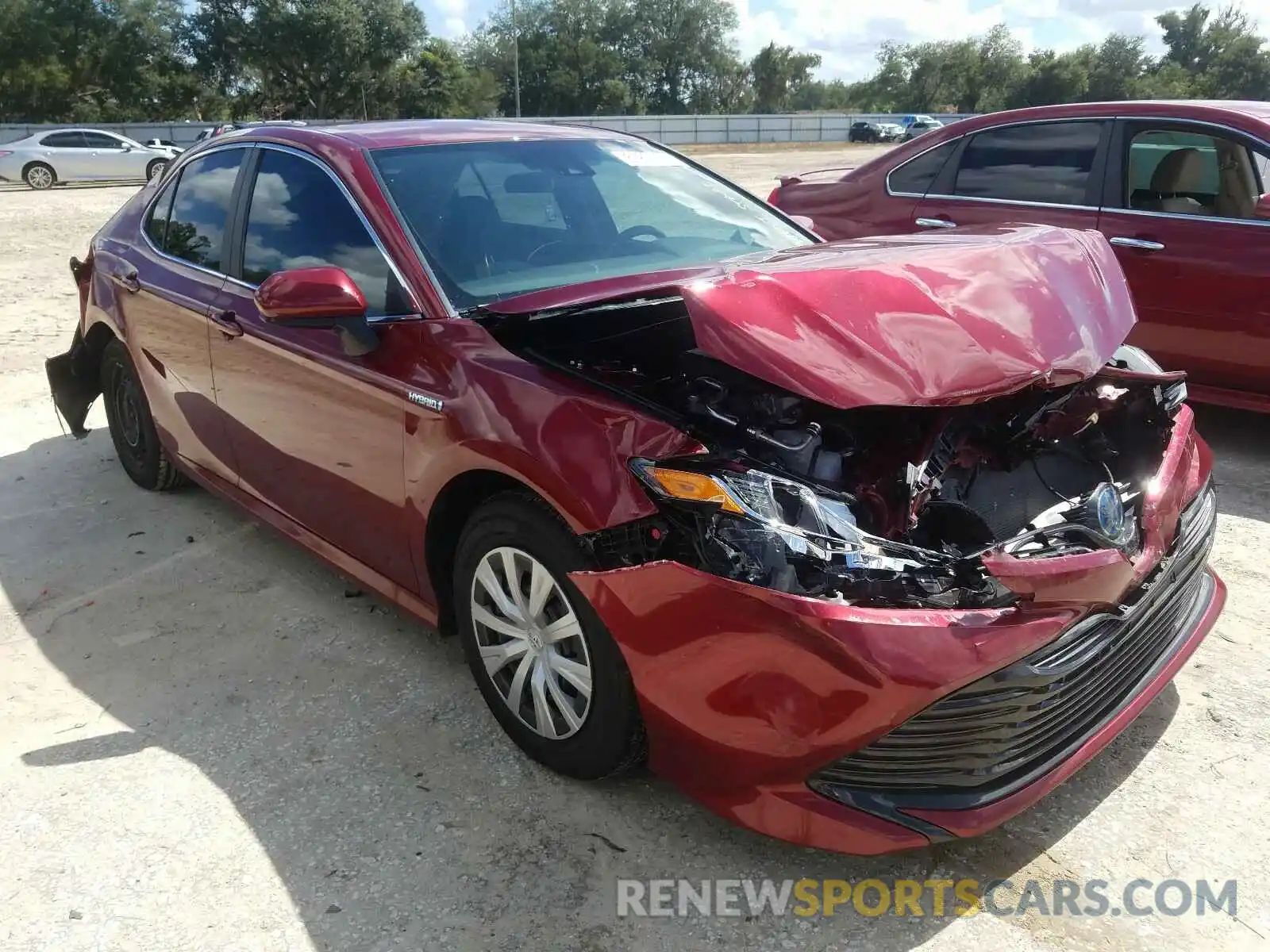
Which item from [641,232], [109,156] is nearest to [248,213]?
[641,232]

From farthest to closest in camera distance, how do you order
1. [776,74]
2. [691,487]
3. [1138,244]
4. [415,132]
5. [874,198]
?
[776,74]
[874,198]
[1138,244]
[415,132]
[691,487]

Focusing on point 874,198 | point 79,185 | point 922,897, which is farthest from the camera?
point 79,185

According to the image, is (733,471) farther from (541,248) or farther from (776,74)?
(776,74)

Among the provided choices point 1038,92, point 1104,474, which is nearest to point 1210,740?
point 1104,474

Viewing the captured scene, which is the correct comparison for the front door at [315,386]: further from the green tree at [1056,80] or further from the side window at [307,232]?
the green tree at [1056,80]

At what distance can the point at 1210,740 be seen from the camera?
275 cm

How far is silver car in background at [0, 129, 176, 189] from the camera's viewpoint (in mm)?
22344

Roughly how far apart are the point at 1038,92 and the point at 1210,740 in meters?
79.6

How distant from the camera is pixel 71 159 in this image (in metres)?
22.7

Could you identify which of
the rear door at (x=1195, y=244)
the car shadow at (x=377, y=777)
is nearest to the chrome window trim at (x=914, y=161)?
the rear door at (x=1195, y=244)

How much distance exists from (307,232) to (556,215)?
0.82 metres

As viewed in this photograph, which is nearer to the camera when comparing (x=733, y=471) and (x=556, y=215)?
(x=733, y=471)

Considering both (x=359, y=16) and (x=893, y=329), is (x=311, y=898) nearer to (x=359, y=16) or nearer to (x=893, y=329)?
(x=893, y=329)

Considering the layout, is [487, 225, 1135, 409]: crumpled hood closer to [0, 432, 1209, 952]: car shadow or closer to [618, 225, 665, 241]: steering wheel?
[618, 225, 665, 241]: steering wheel
